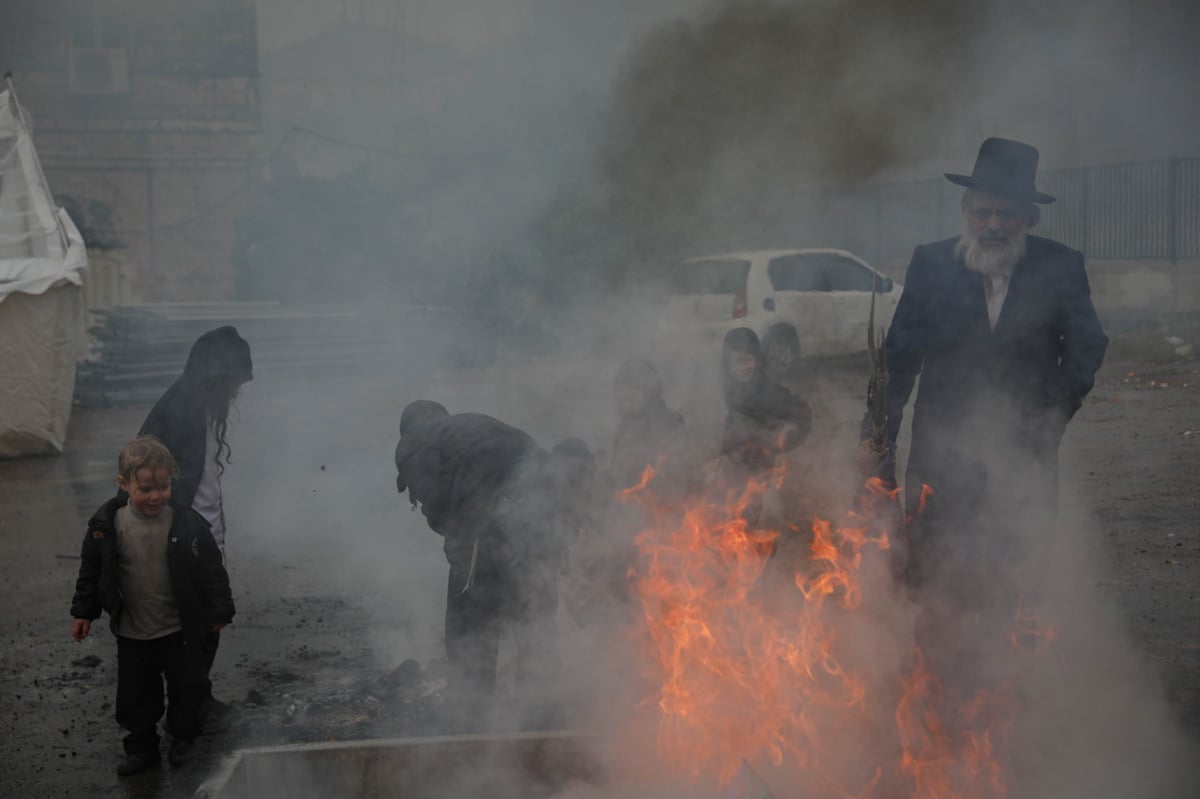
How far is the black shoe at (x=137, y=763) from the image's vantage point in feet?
12.6

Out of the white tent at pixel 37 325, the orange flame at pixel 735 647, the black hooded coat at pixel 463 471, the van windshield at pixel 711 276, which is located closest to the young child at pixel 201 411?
the black hooded coat at pixel 463 471

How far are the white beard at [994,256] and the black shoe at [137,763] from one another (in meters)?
3.10

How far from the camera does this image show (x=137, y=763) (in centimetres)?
385

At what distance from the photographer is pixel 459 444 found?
14.1 ft

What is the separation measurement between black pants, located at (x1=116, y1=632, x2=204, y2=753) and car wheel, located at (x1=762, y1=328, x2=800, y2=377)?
28.8 feet

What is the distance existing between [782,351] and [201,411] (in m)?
8.52

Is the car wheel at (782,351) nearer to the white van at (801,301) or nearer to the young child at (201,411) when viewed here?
the white van at (801,301)

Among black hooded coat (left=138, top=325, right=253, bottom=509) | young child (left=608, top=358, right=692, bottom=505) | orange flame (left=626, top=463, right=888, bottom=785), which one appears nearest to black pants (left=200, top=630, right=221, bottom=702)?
black hooded coat (left=138, top=325, right=253, bottom=509)

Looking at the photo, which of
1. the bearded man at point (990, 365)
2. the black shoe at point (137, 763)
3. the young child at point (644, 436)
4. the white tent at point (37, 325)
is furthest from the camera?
the white tent at point (37, 325)

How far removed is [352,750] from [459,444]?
1328mm

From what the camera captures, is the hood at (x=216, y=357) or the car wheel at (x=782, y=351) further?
the car wheel at (x=782, y=351)

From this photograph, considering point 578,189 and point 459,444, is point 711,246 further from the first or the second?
point 459,444

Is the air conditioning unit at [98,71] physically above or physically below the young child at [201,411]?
above

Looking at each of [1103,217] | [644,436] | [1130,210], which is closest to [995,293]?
[644,436]
